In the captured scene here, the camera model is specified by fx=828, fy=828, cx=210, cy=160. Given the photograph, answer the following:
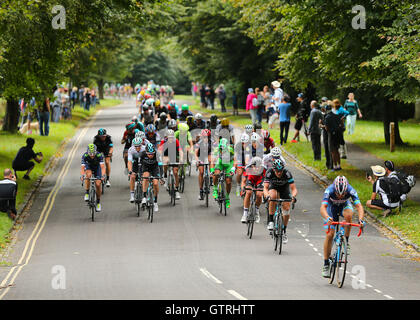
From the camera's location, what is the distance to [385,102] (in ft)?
104

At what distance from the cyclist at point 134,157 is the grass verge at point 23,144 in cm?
325

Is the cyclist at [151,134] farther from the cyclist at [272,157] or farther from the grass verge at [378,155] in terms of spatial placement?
the cyclist at [272,157]

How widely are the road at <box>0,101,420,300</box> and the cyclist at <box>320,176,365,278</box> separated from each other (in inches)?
23.0

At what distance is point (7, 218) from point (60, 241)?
2814mm

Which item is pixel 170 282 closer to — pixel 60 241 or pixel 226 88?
pixel 60 241

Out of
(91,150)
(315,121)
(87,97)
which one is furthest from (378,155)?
(87,97)

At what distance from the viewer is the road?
13219 millimetres

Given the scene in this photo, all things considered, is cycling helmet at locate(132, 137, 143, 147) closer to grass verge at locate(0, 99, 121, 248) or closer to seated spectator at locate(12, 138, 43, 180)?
grass verge at locate(0, 99, 121, 248)

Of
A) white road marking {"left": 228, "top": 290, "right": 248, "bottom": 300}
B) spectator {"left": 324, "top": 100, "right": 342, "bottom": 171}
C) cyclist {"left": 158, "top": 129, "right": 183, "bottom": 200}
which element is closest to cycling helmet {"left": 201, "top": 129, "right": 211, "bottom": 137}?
cyclist {"left": 158, "top": 129, "right": 183, "bottom": 200}

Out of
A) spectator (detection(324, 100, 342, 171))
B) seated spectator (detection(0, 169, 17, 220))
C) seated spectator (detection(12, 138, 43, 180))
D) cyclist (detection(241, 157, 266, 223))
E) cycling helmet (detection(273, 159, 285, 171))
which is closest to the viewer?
cycling helmet (detection(273, 159, 285, 171))

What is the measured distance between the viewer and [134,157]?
70.2 ft

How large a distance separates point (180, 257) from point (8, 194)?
628 centimetres

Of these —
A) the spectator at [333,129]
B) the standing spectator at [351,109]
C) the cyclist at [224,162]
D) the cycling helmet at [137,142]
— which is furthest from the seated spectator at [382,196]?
the standing spectator at [351,109]

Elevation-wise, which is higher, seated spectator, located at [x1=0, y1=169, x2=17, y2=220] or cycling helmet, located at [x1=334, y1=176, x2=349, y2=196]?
cycling helmet, located at [x1=334, y1=176, x2=349, y2=196]
